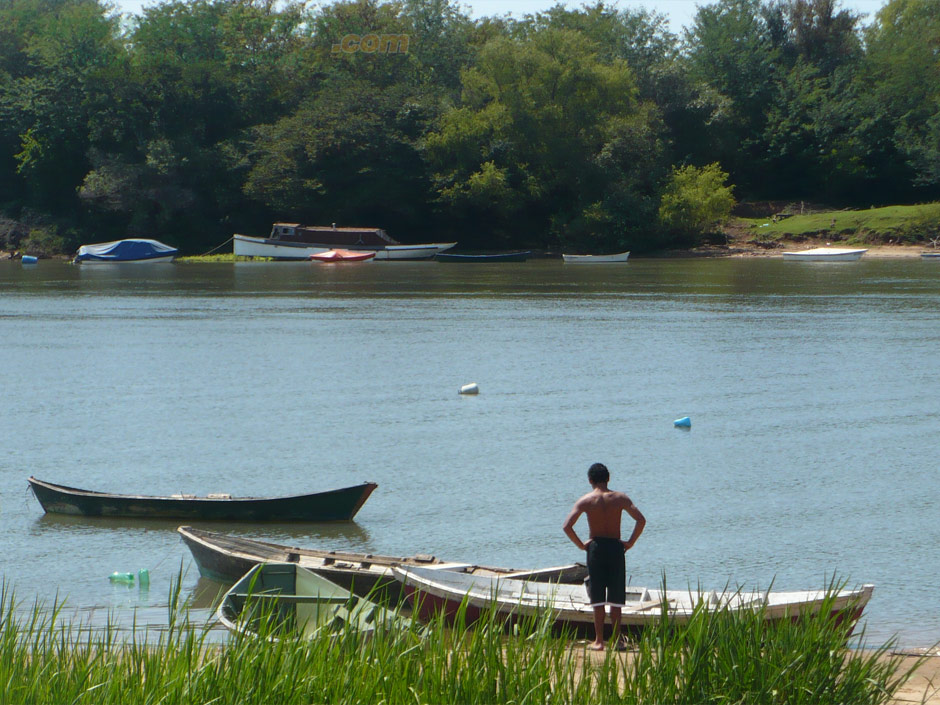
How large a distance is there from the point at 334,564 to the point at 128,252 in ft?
233

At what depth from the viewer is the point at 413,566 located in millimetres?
12445

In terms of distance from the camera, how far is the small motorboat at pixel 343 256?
3120 inches

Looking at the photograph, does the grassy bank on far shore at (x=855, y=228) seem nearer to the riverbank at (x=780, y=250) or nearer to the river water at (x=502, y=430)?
the riverbank at (x=780, y=250)

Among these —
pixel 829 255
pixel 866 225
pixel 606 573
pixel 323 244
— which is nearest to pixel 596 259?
pixel 829 255

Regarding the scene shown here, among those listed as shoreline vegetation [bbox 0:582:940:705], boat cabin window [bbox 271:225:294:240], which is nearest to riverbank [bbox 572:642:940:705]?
shoreline vegetation [bbox 0:582:940:705]

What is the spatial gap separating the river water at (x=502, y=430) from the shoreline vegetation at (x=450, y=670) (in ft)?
16.6

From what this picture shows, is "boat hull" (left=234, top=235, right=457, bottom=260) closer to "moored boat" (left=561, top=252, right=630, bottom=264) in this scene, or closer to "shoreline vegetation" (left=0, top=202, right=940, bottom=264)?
"shoreline vegetation" (left=0, top=202, right=940, bottom=264)

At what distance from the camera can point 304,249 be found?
266ft

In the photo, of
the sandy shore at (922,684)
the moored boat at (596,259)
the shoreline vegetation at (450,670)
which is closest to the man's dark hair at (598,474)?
the shoreline vegetation at (450,670)

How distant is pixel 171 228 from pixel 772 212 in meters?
43.7

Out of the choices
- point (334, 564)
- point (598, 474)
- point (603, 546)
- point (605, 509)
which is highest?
point (598, 474)

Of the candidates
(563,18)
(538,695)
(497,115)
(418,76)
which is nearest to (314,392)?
(538,695)

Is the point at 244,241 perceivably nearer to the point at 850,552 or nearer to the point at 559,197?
the point at 559,197

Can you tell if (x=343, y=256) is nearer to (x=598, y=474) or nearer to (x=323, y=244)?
(x=323, y=244)
